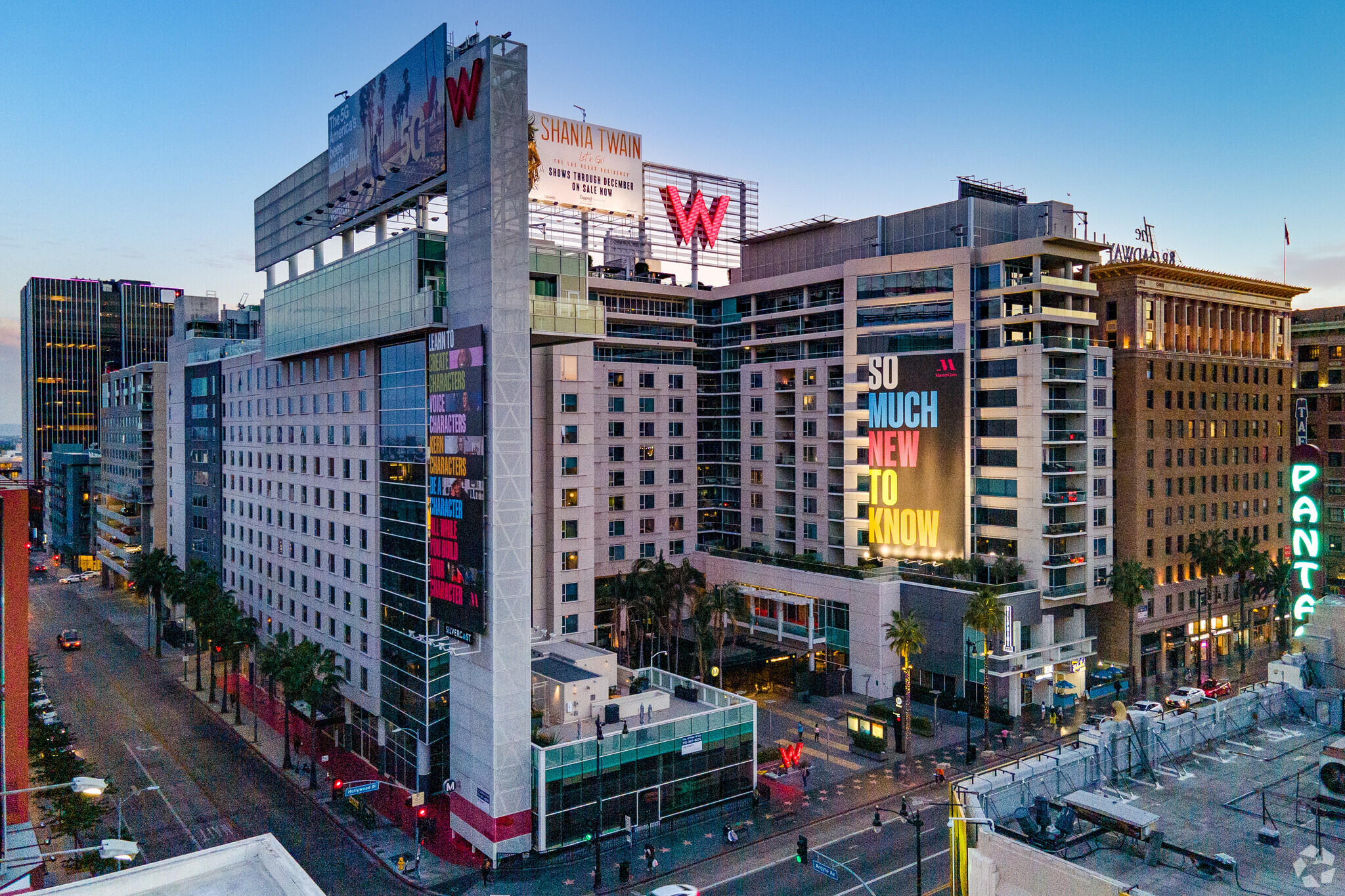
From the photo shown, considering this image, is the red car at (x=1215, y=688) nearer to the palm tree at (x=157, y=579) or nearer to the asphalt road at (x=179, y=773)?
the asphalt road at (x=179, y=773)

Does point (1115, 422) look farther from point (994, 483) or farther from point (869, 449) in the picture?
point (869, 449)

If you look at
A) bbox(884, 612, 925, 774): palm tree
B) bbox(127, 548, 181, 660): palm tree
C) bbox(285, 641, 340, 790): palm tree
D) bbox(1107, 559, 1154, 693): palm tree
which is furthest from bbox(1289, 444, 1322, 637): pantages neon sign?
bbox(127, 548, 181, 660): palm tree

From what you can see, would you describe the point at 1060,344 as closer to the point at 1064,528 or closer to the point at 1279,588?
the point at 1064,528

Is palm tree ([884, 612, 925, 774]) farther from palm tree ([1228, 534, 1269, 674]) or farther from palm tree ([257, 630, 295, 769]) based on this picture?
palm tree ([257, 630, 295, 769])

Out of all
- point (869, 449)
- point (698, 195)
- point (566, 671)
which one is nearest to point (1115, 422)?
point (869, 449)

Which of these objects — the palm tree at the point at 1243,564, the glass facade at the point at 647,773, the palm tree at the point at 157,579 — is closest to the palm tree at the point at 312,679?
the glass facade at the point at 647,773
